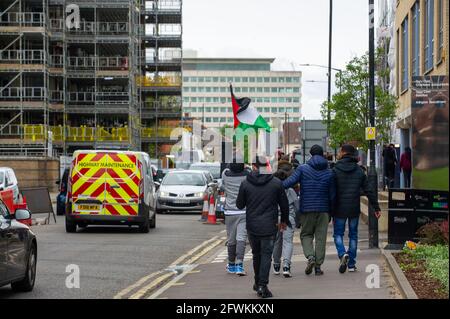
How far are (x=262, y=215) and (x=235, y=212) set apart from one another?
229 cm

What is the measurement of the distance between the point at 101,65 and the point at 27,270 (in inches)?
2336

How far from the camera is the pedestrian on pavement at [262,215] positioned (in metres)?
12.3

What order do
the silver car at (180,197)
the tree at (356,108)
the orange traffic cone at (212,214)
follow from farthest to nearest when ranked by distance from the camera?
the tree at (356,108) < the silver car at (180,197) < the orange traffic cone at (212,214)

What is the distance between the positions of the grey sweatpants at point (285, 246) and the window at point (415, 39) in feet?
72.5

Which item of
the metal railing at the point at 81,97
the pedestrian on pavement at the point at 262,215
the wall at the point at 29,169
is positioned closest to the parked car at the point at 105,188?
the pedestrian on pavement at the point at 262,215

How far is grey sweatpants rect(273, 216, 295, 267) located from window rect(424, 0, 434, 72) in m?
17.7

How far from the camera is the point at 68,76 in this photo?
69.2 m

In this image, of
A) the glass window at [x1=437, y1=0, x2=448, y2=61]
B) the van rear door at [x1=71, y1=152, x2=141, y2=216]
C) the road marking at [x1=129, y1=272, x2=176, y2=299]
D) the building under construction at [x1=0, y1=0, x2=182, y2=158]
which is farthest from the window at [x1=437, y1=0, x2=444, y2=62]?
the building under construction at [x1=0, y1=0, x2=182, y2=158]

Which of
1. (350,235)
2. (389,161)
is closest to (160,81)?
(389,161)

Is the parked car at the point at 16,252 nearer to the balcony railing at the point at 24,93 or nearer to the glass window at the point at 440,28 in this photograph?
the glass window at the point at 440,28

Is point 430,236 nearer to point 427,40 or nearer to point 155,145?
point 427,40

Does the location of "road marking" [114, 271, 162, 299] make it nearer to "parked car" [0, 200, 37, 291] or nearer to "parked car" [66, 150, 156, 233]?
"parked car" [0, 200, 37, 291]

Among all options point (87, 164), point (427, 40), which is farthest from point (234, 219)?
point (427, 40)
